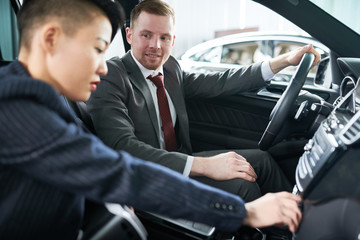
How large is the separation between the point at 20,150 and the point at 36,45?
26 cm

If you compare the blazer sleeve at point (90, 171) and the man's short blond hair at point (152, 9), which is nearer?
the blazer sleeve at point (90, 171)

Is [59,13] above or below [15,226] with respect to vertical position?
above

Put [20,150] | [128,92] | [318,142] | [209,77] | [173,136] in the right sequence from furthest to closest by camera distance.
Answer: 1. [209,77]
2. [173,136]
3. [128,92]
4. [318,142]
5. [20,150]

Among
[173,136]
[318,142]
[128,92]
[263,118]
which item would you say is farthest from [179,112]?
[318,142]

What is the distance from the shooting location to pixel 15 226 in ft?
2.16

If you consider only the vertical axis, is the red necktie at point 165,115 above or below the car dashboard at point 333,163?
below

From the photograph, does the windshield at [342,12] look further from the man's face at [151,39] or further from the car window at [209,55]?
the car window at [209,55]

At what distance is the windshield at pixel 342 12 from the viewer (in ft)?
4.44

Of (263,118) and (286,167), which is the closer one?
(286,167)

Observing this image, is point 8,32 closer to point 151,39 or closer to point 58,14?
point 151,39

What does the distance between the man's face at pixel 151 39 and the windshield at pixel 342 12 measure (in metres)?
0.67

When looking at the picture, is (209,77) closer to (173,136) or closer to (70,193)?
(173,136)

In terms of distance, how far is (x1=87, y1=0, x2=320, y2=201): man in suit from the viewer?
1.25 meters

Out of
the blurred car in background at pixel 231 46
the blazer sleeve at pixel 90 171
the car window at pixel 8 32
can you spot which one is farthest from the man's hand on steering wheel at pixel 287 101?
the blurred car in background at pixel 231 46
